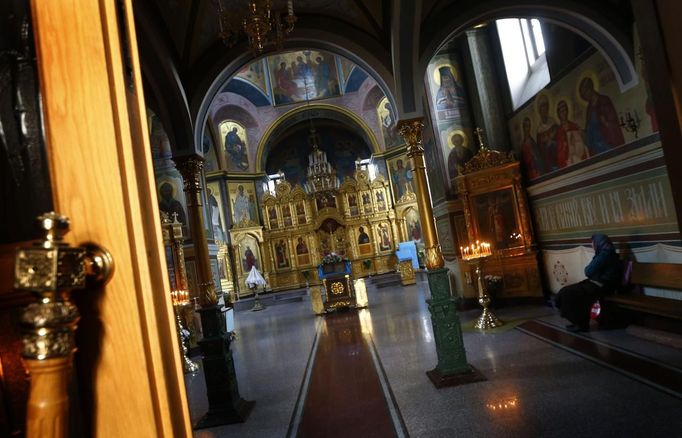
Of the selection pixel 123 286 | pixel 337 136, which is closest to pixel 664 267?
pixel 123 286

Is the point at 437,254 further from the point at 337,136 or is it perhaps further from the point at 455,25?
the point at 337,136

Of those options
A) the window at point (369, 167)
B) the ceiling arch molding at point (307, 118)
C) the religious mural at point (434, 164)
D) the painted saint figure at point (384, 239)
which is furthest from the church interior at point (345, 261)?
the window at point (369, 167)

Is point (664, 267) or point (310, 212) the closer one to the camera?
point (664, 267)

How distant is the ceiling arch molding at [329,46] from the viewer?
21.0ft

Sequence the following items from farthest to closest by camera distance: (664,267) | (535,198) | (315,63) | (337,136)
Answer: (337,136)
(315,63)
(535,198)
(664,267)

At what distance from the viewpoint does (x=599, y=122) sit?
7035 millimetres

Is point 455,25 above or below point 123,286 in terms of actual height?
above

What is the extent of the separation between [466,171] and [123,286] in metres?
9.44

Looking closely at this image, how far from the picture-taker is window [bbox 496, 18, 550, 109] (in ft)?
30.3

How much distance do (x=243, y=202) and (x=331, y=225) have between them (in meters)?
4.79

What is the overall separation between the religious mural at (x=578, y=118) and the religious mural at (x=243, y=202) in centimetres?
1475

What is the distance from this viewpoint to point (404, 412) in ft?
14.9

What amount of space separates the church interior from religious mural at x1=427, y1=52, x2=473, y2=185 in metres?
0.05

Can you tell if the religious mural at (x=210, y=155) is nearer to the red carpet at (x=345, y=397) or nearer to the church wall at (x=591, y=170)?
the red carpet at (x=345, y=397)
